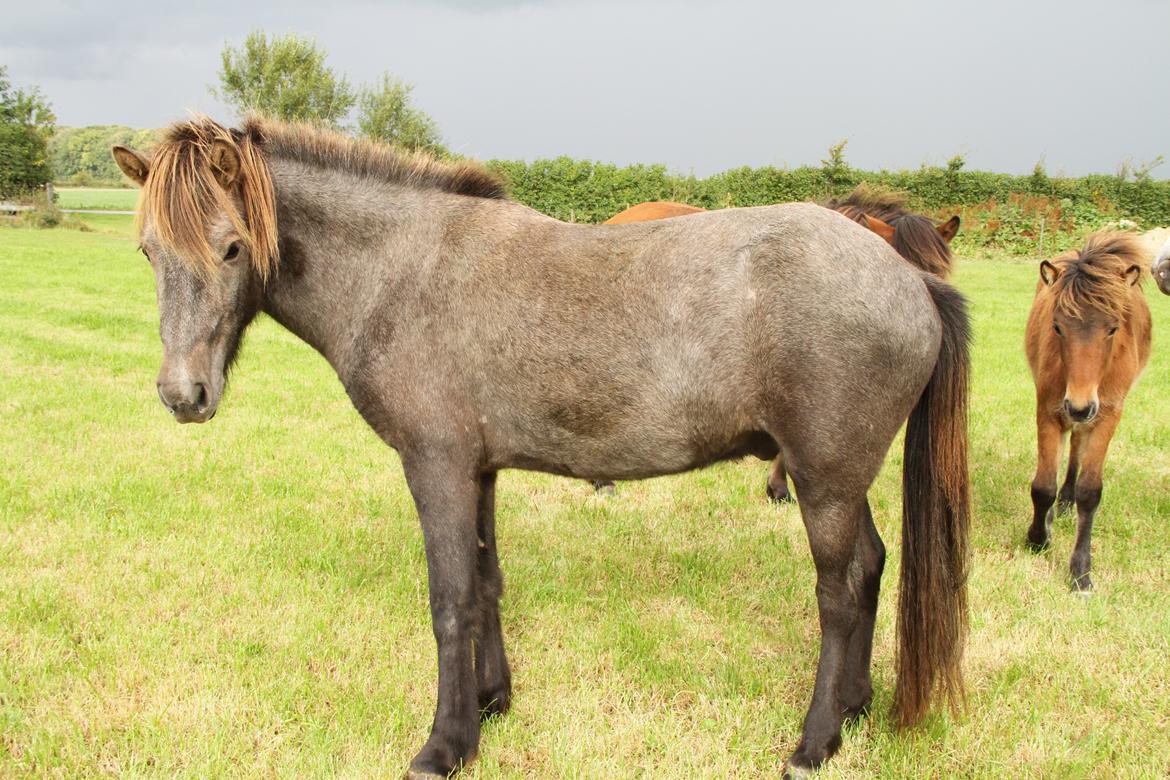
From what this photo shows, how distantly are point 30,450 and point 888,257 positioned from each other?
6742 millimetres

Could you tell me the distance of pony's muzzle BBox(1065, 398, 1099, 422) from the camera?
437 centimetres

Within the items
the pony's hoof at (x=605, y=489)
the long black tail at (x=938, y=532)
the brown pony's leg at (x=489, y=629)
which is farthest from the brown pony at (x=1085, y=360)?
the brown pony's leg at (x=489, y=629)

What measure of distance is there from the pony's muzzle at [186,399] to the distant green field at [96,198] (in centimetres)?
4325

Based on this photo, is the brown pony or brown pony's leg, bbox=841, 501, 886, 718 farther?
the brown pony

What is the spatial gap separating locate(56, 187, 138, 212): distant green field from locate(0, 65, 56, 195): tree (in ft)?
17.3

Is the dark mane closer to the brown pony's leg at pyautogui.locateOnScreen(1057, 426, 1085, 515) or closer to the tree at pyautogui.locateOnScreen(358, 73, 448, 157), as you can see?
the brown pony's leg at pyautogui.locateOnScreen(1057, 426, 1085, 515)

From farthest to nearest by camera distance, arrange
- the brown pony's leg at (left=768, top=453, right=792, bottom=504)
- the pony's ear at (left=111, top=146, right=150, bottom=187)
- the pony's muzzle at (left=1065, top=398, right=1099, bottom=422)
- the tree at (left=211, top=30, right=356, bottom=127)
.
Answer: the tree at (left=211, top=30, right=356, bottom=127), the brown pony's leg at (left=768, top=453, right=792, bottom=504), the pony's muzzle at (left=1065, top=398, right=1099, bottom=422), the pony's ear at (left=111, top=146, right=150, bottom=187)

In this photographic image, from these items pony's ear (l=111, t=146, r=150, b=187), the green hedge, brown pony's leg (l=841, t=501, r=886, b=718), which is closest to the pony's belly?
brown pony's leg (l=841, t=501, r=886, b=718)

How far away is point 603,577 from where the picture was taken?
460 centimetres

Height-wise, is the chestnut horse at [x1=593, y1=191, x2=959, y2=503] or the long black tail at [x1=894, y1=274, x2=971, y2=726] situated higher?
the chestnut horse at [x1=593, y1=191, x2=959, y2=503]

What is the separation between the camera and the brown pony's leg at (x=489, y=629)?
330 cm

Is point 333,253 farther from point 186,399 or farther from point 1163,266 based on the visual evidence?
point 1163,266

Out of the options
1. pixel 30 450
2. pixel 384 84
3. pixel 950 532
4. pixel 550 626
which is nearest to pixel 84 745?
pixel 550 626

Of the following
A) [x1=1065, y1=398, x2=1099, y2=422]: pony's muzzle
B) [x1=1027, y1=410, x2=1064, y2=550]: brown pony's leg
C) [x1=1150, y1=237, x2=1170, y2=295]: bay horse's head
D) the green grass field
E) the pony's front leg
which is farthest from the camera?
[x1=1027, y1=410, x2=1064, y2=550]: brown pony's leg
